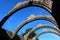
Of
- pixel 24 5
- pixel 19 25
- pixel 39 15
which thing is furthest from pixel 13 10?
pixel 19 25

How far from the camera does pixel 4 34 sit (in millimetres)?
15727

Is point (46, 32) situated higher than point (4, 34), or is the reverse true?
point (46, 32)

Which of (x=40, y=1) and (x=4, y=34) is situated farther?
(x=4, y=34)

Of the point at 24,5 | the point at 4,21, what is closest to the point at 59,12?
the point at 24,5

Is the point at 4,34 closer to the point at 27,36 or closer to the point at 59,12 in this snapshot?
the point at 27,36

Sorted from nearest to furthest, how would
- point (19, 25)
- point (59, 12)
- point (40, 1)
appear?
point (59, 12), point (40, 1), point (19, 25)

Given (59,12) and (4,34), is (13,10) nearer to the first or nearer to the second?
(4,34)

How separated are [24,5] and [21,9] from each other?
0.98m

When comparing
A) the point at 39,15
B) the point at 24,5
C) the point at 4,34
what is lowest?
the point at 4,34

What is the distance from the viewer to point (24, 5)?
10.6 meters

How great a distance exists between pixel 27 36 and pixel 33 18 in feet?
24.7

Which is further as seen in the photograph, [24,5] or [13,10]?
[13,10]

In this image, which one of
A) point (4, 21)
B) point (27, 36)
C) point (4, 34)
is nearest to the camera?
point (4, 21)

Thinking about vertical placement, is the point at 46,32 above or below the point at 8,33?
above
